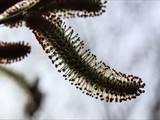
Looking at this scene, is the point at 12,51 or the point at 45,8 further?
the point at 12,51

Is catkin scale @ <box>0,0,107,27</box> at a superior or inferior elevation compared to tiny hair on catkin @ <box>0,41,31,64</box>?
superior

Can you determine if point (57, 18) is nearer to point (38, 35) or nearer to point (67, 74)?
point (38, 35)

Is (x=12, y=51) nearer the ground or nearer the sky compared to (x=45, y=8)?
nearer the ground

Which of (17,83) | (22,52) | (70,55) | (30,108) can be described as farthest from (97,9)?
(30,108)

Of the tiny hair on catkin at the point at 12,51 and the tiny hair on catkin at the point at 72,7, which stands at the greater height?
the tiny hair on catkin at the point at 72,7

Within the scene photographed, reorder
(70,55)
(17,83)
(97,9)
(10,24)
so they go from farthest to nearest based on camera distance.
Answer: (17,83) → (97,9) → (70,55) → (10,24)
